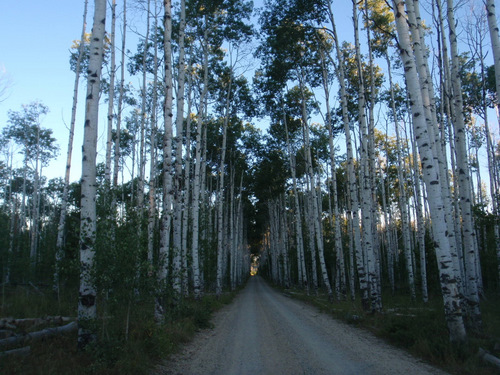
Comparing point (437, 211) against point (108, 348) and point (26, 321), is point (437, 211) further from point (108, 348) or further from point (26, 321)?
point (26, 321)

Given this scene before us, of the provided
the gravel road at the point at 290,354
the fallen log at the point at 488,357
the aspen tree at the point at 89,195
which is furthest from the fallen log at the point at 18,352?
the fallen log at the point at 488,357

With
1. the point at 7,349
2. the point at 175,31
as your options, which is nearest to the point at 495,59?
the point at 7,349

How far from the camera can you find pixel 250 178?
35.2 metres

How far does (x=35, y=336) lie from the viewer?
6332 millimetres

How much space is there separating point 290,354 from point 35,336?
5213mm

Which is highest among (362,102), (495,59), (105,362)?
(362,102)

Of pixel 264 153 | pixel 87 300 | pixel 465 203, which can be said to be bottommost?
pixel 87 300

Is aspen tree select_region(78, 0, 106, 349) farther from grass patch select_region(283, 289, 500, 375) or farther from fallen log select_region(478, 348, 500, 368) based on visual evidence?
fallen log select_region(478, 348, 500, 368)

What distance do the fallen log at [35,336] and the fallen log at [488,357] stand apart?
8.36m

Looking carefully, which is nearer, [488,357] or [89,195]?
[488,357]

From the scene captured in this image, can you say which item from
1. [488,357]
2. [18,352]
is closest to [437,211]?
[488,357]

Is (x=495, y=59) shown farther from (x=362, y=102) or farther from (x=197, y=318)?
(x=197, y=318)

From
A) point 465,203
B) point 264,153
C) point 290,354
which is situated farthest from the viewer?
point 264,153

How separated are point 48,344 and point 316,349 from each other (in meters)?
5.59
